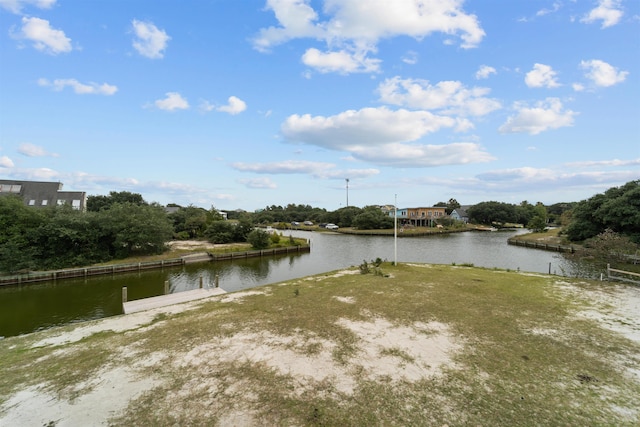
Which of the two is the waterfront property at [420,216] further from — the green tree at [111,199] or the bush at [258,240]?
the green tree at [111,199]

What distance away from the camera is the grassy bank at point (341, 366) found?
3.75 meters

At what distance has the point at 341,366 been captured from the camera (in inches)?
193

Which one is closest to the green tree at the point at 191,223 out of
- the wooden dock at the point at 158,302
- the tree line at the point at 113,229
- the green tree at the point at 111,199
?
the tree line at the point at 113,229

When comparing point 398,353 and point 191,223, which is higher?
point 191,223

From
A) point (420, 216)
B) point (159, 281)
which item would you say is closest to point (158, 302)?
point (159, 281)

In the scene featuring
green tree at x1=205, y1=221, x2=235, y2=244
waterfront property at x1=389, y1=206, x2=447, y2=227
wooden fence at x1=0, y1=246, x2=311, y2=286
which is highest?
waterfront property at x1=389, y1=206, x2=447, y2=227

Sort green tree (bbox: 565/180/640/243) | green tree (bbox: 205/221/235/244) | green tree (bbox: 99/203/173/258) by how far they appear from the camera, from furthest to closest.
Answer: green tree (bbox: 205/221/235/244) < green tree (bbox: 565/180/640/243) < green tree (bbox: 99/203/173/258)

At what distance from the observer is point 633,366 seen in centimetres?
479

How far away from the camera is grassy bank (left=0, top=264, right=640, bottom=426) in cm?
375

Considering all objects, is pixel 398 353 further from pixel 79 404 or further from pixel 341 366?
pixel 79 404

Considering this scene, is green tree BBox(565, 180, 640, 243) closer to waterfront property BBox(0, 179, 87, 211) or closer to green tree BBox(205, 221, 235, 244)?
green tree BBox(205, 221, 235, 244)

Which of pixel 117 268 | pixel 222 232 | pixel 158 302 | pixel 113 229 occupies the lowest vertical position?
pixel 117 268

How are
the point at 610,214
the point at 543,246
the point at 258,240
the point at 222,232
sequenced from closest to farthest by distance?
the point at 610,214
the point at 258,240
the point at 543,246
the point at 222,232

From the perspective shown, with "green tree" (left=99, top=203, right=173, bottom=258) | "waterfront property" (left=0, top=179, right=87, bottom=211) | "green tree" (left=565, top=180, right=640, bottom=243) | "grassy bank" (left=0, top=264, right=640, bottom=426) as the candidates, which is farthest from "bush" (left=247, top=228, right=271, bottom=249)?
"green tree" (left=565, top=180, right=640, bottom=243)
